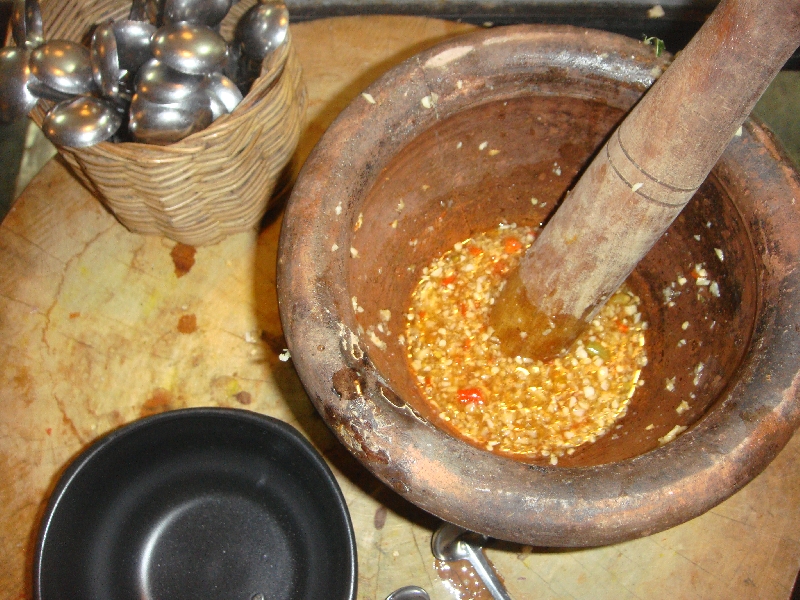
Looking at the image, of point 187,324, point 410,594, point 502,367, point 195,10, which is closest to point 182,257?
point 187,324

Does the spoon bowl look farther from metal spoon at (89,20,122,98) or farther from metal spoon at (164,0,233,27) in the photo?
metal spoon at (89,20,122,98)

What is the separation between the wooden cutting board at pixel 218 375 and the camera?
1.23m

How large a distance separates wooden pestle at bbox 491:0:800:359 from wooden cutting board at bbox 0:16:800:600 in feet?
1.33

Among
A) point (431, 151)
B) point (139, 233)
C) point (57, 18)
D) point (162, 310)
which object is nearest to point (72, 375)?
point (162, 310)

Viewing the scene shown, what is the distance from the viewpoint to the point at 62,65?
1.28 meters

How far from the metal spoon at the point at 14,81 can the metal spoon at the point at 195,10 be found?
0.91ft

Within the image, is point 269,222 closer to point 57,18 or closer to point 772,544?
point 57,18

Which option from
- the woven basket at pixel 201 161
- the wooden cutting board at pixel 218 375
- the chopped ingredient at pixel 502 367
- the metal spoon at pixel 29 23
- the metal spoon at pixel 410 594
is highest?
the metal spoon at pixel 29 23

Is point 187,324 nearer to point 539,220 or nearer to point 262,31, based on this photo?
point 262,31

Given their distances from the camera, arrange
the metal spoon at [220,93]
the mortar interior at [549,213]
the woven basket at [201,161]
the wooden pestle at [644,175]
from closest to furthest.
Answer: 1. the wooden pestle at [644,175]
2. the mortar interior at [549,213]
3. the woven basket at [201,161]
4. the metal spoon at [220,93]

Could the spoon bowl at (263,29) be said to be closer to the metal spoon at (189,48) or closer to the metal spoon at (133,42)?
the metal spoon at (189,48)

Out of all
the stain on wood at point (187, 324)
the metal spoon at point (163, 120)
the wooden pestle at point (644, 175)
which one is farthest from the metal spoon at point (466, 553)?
the metal spoon at point (163, 120)

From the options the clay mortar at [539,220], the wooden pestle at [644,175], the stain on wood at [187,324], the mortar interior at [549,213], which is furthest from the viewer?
the stain on wood at [187,324]

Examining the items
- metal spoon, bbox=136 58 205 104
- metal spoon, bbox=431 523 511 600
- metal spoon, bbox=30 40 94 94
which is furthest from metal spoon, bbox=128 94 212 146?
metal spoon, bbox=431 523 511 600
